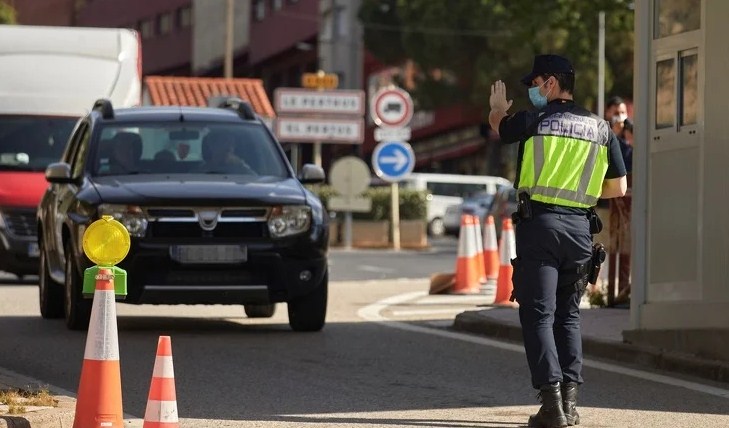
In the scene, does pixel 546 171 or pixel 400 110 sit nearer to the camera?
pixel 546 171

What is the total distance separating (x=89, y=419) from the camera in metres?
8.06

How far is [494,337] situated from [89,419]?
685 centimetres

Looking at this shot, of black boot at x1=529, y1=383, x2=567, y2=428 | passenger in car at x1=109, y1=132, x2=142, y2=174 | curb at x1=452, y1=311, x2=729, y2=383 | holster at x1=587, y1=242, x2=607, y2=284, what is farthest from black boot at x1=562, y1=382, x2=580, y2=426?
passenger in car at x1=109, y1=132, x2=142, y2=174

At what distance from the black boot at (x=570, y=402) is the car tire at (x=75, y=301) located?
19.0 feet

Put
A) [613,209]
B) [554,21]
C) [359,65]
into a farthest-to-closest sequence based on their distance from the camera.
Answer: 1. [359,65]
2. [554,21]
3. [613,209]

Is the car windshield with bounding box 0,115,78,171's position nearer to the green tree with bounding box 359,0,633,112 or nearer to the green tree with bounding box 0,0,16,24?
the green tree with bounding box 359,0,633,112

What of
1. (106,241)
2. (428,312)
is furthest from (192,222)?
(106,241)

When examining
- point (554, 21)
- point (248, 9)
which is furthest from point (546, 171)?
point (248, 9)

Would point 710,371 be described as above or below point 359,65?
below

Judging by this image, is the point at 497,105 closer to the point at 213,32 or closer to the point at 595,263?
the point at 595,263

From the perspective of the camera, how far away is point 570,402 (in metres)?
9.05

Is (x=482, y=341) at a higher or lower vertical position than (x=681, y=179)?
lower

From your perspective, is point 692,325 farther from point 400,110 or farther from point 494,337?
point 400,110

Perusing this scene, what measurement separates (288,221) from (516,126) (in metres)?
5.22
